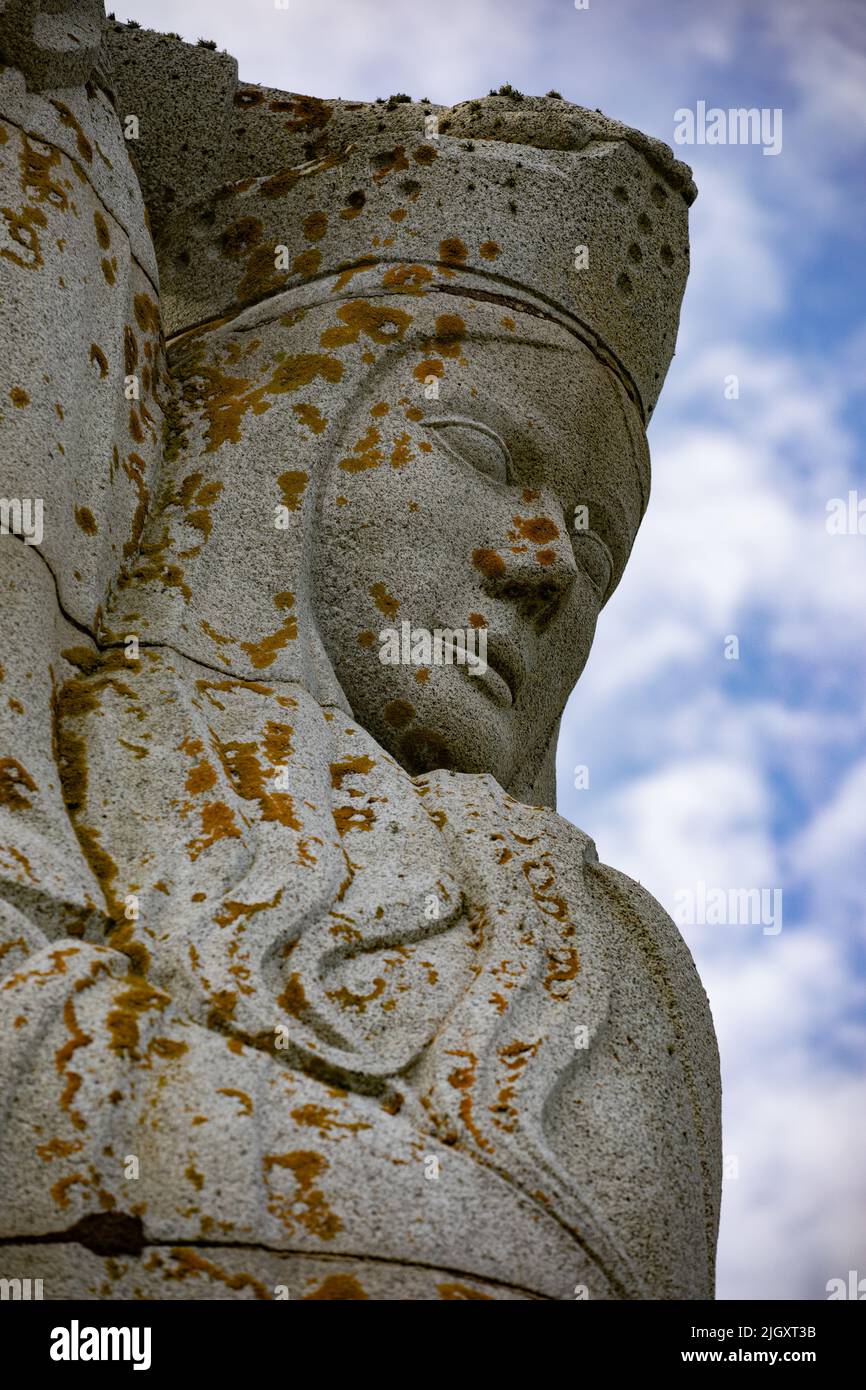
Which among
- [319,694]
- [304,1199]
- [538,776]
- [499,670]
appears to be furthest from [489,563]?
[304,1199]

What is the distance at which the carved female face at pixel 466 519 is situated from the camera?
13.1 feet

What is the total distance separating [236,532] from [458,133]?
1478 mm

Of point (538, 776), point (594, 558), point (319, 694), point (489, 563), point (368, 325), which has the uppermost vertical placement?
point (368, 325)


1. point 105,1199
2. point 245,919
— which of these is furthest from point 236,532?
point 105,1199

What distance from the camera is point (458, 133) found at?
474cm

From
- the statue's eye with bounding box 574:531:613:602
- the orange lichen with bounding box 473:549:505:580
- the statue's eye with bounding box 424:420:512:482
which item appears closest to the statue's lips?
the orange lichen with bounding box 473:549:505:580

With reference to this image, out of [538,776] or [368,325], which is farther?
[538,776]

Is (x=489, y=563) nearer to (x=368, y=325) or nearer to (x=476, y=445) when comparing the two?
(x=476, y=445)

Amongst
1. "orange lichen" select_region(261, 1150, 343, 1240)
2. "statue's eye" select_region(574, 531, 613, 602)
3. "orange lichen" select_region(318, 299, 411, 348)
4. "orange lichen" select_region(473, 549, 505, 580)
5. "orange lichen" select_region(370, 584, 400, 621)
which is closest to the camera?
"orange lichen" select_region(261, 1150, 343, 1240)

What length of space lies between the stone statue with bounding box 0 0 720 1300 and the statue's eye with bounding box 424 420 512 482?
11 mm

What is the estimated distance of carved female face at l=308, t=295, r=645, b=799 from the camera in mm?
3980

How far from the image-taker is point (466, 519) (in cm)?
411

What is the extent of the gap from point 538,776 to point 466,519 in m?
0.96

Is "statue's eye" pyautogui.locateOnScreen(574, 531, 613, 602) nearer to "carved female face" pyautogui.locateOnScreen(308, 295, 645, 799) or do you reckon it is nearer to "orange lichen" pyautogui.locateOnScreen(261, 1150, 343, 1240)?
"carved female face" pyautogui.locateOnScreen(308, 295, 645, 799)
